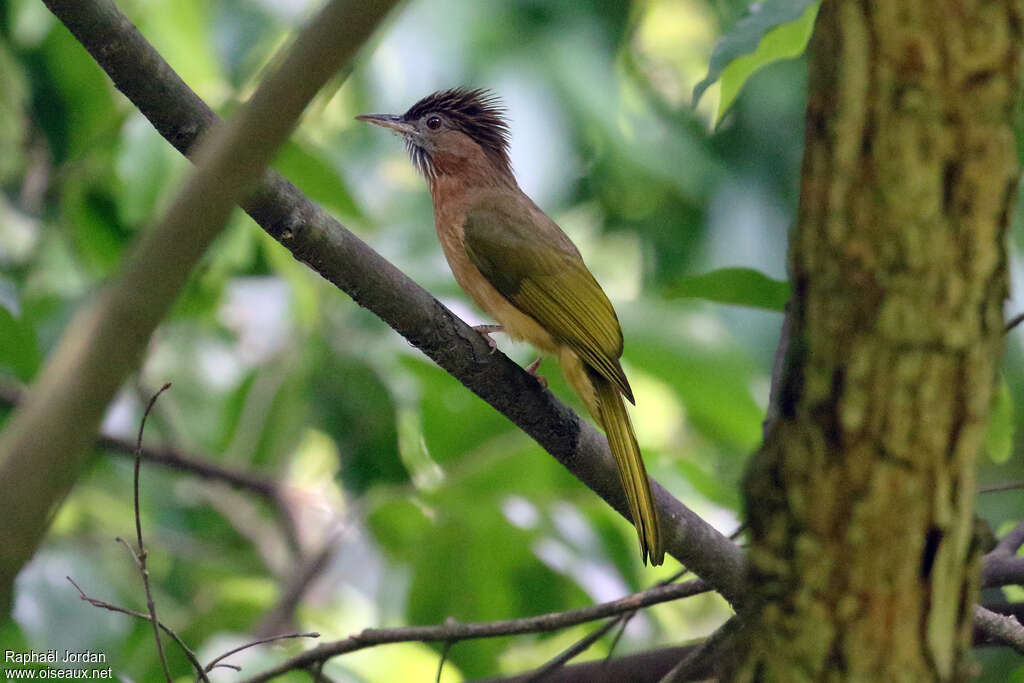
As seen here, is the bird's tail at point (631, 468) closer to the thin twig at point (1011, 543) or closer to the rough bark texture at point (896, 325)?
the thin twig at point (1011, 543)

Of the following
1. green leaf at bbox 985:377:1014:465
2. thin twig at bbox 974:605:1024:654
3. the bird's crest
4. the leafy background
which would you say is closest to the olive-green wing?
the leafy background

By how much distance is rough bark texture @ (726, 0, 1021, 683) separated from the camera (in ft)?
4.50

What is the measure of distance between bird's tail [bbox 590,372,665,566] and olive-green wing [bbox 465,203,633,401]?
2.7 inches

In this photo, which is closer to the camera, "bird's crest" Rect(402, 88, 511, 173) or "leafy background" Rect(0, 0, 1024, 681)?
"leafy background" Rect(0, 0, 1024, 681)

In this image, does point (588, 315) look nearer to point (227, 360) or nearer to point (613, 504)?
point (613, 504)

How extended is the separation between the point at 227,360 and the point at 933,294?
5194mm

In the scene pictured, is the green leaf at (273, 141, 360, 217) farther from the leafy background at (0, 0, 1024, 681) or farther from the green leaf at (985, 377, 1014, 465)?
the green leaf at (985, 377, 1014, 465)

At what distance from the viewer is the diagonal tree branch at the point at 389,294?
1956 mm

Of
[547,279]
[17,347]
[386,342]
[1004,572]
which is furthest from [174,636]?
[386,342]

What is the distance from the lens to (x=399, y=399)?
5289 millimetres

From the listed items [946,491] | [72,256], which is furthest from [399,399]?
[946,491]

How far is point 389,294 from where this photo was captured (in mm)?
2256

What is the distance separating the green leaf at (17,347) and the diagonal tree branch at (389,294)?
1.25 metres

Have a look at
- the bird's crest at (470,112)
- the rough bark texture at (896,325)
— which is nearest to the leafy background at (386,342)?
the bird's crest at (470,112)
